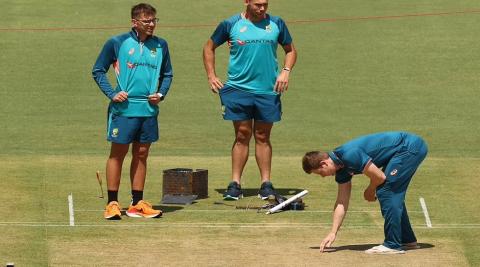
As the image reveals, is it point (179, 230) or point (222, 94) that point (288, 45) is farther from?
point (179, 230)

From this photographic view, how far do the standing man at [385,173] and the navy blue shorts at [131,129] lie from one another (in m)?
2.73

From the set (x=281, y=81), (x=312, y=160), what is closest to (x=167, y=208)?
(x=281, y=81)

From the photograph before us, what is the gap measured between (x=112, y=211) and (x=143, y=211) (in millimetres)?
356

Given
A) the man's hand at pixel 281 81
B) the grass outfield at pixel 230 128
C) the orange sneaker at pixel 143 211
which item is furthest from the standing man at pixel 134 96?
the man's hand at pixel 281 81

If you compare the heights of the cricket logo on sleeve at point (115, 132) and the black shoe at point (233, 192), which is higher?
the cricket logo on sleeve at point (115, 132)

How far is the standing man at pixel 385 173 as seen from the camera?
13.7 m

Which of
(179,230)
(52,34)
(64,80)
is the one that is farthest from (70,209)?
(52,34)

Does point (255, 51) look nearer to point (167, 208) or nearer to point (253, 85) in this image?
point (253, 85)

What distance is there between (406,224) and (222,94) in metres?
3.60

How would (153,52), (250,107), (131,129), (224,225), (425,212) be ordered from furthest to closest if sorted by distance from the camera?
(250,107) < (425,212) < (153,52) < (131,129) < (224,225)

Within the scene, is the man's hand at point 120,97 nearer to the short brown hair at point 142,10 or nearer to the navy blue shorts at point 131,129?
the navy blue shorts at point 131,129

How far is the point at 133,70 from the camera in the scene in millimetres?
15859

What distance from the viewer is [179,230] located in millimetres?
15227

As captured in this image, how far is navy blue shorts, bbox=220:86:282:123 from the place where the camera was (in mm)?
16922
